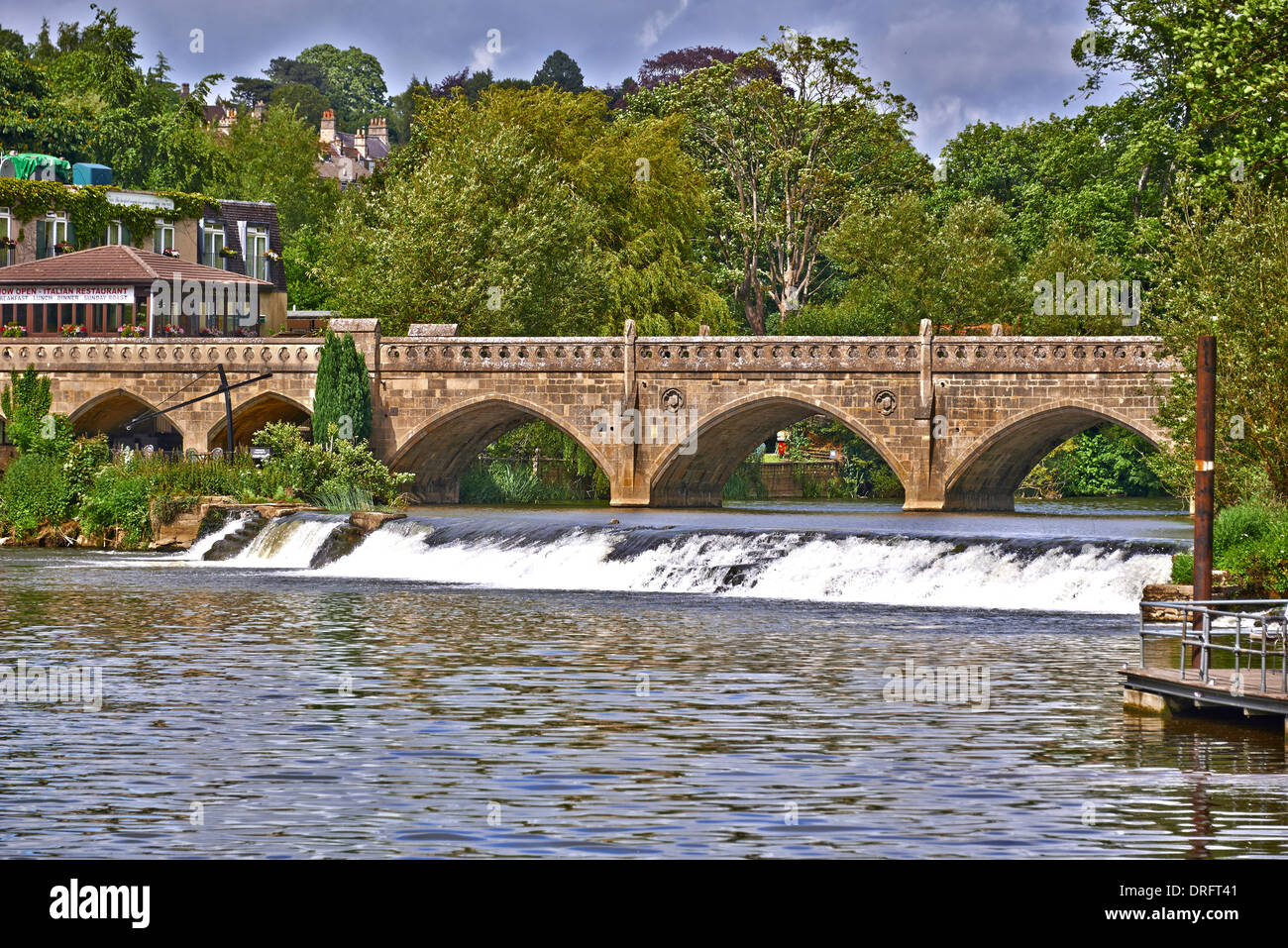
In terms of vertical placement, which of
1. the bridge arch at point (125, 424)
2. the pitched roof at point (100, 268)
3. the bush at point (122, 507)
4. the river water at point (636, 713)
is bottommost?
the river water at point (636, 713)

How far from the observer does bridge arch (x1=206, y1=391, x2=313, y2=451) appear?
65.6 meters

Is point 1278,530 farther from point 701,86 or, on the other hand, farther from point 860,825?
point 701,86

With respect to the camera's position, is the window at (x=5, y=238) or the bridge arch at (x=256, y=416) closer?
the bridge arch at (x=256, y=416)

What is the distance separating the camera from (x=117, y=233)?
7894cm

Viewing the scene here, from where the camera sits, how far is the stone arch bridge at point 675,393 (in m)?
58.8

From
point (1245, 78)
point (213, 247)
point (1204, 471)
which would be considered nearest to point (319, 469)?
point (1245, 78)

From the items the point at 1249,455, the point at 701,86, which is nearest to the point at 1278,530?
the point at 1249,455

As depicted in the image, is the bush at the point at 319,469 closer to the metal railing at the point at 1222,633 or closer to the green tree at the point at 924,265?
the green tree at the point at 924,265

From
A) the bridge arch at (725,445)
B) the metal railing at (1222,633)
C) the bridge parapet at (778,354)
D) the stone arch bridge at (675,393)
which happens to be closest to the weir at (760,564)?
the metal railing at (1222,633)

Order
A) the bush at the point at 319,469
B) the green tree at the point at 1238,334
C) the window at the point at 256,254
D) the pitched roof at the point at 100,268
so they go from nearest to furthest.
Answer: the green tree at the point at 1238,334
the bush at the point at 319,469
the pitched roof at the point at 100,268
the window at the point at 256,254

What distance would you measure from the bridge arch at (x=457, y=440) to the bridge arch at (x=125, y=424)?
8666 millimetres

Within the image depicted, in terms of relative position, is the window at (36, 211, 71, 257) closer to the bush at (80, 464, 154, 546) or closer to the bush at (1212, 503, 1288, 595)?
the bush at (80, 464, 154, 546)

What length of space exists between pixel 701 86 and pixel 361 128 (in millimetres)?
85726
